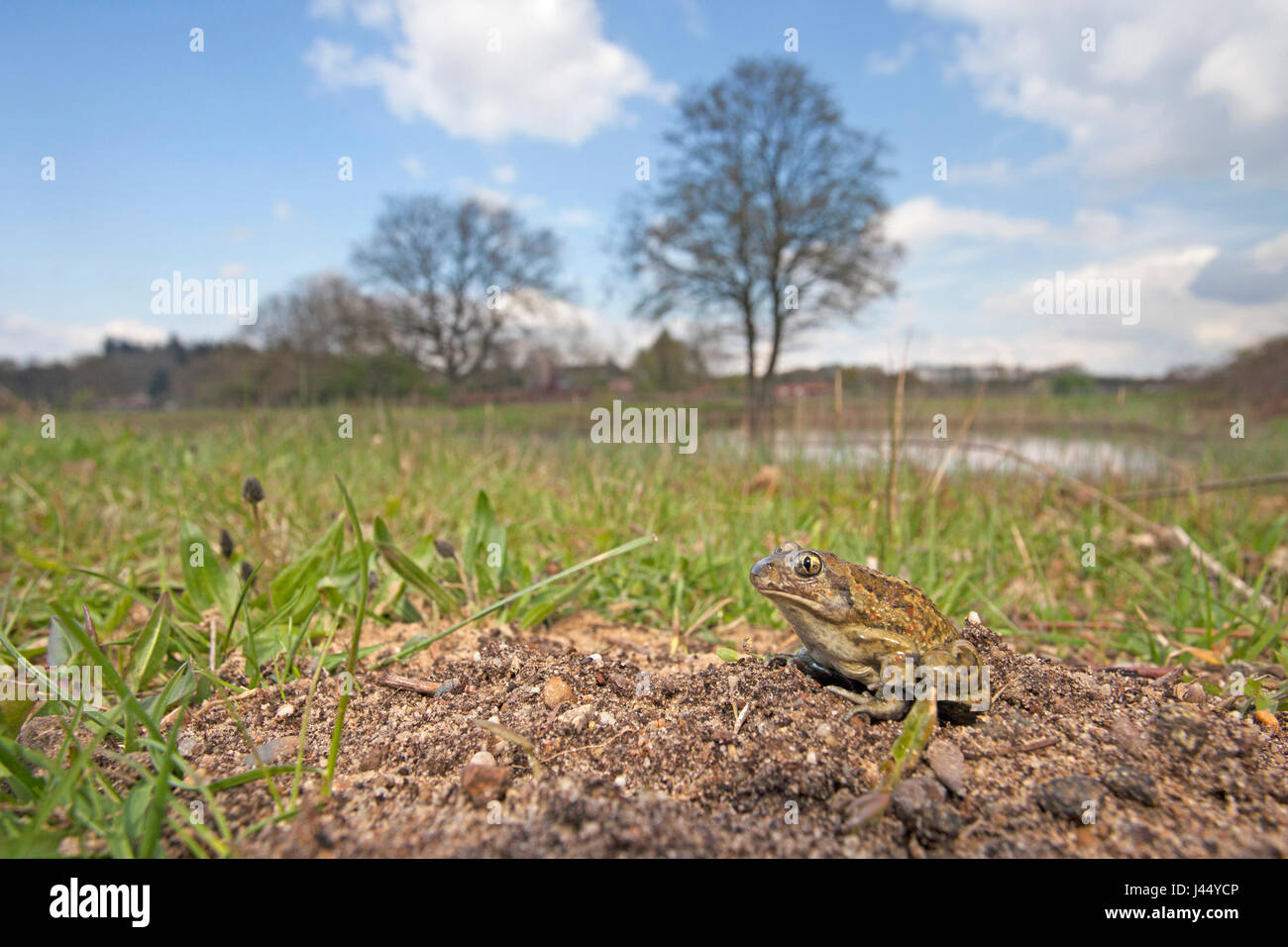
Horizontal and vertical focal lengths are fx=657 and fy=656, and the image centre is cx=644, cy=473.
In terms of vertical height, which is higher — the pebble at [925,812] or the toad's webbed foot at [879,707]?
the toad's webbed foot at [879,707]

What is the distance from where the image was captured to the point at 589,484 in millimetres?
5672

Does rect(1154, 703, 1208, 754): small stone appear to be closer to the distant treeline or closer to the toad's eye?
the toad's eye

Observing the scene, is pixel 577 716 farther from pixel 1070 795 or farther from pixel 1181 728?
pixel 1181 728

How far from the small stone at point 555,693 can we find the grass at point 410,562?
51 centimetres

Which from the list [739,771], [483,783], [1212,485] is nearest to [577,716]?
[483,783]

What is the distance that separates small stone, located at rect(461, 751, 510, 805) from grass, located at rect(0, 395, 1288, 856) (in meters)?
0.42

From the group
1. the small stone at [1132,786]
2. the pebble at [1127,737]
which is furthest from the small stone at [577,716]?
the pebble at [1127,737]

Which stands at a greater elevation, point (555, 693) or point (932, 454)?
point (932, 454)

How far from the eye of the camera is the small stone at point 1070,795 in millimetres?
1523

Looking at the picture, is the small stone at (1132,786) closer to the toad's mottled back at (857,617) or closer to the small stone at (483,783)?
the toad's mottled back at (857,617)

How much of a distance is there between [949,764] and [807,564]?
61cm

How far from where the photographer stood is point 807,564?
6.14 feet

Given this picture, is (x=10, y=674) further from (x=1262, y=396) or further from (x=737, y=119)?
(x=1262, y=396)

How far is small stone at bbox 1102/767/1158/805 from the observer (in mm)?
1550
